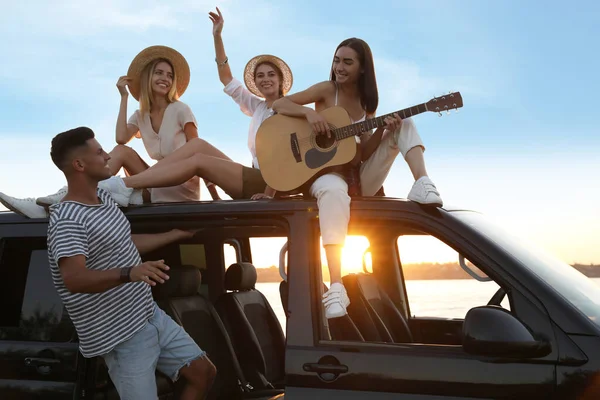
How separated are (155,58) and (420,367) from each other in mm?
3725

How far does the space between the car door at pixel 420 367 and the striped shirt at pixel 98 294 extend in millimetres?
797

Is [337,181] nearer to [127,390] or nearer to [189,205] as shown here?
[189,205]

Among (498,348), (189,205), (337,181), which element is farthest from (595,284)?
(189,205)

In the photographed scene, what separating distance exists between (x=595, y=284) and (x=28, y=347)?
2.75 m

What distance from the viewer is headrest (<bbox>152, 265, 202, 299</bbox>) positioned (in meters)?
3.92

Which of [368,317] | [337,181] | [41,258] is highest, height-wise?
[337,181]

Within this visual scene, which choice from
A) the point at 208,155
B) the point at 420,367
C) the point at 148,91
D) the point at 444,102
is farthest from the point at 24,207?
the point at 444,102

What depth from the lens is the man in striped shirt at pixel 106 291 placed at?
3.09 meters

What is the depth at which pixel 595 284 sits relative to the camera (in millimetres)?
3295

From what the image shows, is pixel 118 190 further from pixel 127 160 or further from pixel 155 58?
pixel 155 58

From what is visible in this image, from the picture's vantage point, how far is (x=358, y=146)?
13.8ft

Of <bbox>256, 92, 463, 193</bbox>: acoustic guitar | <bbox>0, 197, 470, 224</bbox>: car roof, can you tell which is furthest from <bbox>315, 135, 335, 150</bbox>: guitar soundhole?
<bbox>0, 197, 470, 224</bbox>: car roof

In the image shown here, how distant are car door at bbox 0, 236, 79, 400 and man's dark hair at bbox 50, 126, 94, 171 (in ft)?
1.57

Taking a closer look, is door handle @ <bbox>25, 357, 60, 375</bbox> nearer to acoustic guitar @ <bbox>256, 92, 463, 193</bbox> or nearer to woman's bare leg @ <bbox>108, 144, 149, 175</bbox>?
acoustic guitar @ <bbox>256, 92, 463, 193</bbox>
